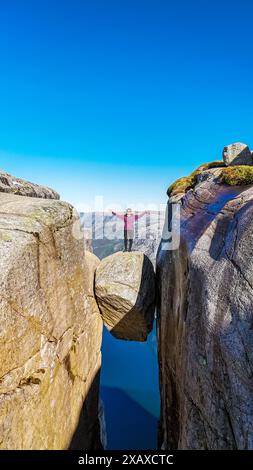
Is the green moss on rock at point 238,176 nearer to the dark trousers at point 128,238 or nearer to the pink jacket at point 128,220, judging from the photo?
the pink jacket at point 128,220

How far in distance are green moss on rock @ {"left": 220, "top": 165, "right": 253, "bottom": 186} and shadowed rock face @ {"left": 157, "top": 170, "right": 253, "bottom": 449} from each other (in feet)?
1.77

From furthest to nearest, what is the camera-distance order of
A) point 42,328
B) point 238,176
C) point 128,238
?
point 128,238 < point 238,176 < point 42,328

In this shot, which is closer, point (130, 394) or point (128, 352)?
point (130, 394)

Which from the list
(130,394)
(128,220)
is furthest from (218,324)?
(130,394)

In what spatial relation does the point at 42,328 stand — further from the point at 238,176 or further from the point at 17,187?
the point at 238,176

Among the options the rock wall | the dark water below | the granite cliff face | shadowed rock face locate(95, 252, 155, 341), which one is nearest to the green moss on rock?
the rock wall

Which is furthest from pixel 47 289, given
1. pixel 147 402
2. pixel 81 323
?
pixel 147 402

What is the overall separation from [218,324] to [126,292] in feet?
34.3

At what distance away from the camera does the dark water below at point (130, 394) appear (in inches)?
1714

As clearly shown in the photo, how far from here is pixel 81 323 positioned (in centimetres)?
1481

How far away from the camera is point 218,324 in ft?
24.5
